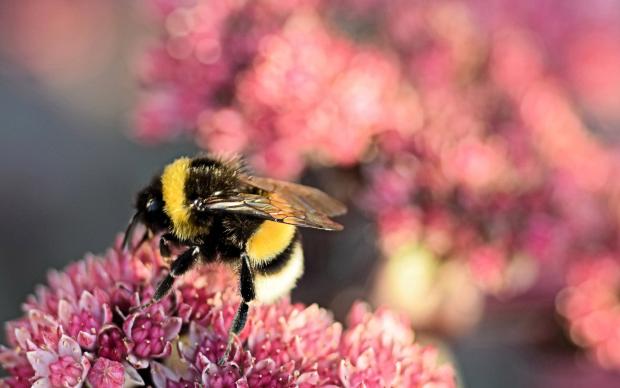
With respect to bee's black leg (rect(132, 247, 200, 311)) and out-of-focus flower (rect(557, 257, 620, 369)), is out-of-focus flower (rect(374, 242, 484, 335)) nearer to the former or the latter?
out-of-focus flower (rect(557, 257, 620, 369))

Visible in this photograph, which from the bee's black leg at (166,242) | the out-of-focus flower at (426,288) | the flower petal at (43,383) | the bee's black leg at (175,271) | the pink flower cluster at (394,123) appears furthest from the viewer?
the out-of-focus flower at (426,288)

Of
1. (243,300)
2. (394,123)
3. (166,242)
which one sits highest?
(394,123)

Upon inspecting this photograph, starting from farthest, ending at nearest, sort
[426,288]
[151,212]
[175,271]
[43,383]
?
[426,288] → [151,212] → [175,271] → [43,383]

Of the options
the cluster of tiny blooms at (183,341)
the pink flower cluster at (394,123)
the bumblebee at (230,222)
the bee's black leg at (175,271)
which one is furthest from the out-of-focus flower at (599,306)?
the bee's black leg at (175,271)

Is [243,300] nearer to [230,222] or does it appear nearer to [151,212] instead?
[230,222]

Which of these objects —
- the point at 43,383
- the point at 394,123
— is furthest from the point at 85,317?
the point at 394,123

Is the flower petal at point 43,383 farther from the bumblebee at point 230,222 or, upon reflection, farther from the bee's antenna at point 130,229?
the bee's antenna at point 130,229

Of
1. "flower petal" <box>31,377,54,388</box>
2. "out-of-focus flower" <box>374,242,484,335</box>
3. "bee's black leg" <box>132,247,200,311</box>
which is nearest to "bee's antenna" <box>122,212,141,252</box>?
"bee's black leg" <box>132,247,200,311</box>
